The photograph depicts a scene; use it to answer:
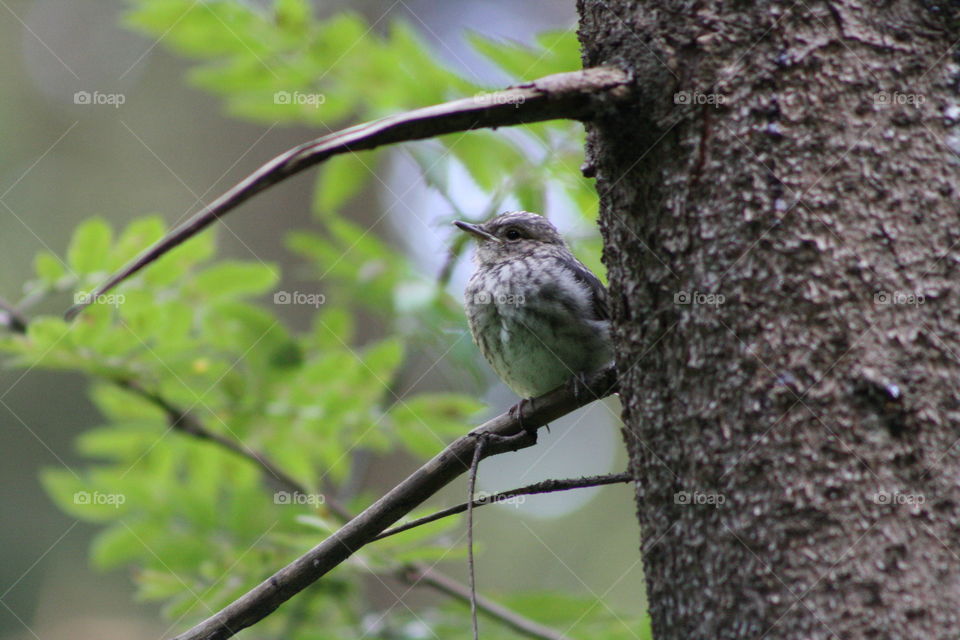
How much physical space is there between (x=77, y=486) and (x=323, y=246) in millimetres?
1751

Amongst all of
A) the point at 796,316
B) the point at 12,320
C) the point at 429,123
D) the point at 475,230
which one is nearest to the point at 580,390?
the point at 796,316

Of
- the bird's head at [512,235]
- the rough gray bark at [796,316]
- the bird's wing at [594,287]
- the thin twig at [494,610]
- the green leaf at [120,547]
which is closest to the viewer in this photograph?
the rough gray bark at [796,316]

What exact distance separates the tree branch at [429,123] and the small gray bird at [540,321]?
2395 millimetres

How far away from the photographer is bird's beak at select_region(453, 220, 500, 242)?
482cm

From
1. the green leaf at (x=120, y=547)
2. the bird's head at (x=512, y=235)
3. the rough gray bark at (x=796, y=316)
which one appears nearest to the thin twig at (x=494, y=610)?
the green leaf at (x=120, y=547)

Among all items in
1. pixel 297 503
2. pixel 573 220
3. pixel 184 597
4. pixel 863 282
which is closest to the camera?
pixel 863 282

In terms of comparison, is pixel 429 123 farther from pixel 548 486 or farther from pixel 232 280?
pixel 232 280

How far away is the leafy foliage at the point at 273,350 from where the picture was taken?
13.8 feet

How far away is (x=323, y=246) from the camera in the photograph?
16.3 feet

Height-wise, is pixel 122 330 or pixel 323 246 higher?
pixel 323 246

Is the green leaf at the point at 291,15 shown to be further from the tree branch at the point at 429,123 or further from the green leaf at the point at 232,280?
the tree branch at the point at 429,123

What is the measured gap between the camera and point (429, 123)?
4.98 ft

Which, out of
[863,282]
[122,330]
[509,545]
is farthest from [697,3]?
[509,545]

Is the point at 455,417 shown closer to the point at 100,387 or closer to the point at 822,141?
the point at 100,387
